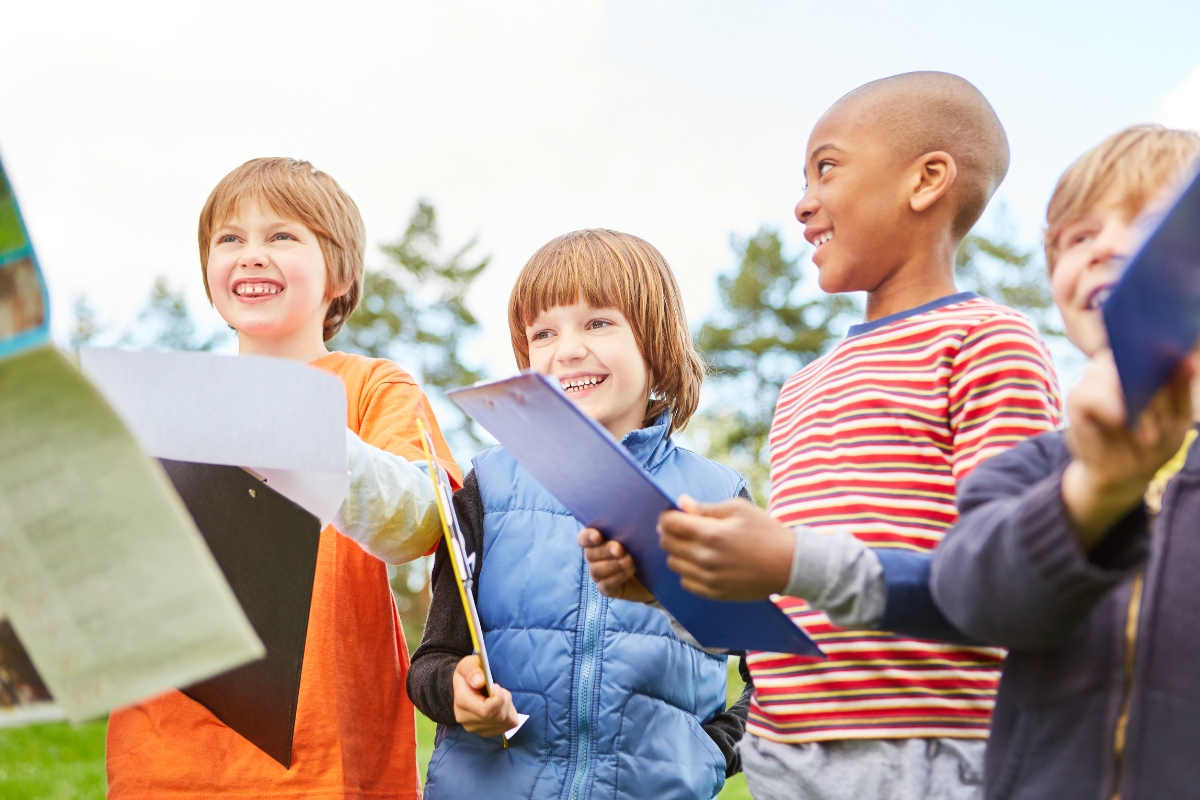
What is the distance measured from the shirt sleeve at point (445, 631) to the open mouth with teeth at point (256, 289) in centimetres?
63

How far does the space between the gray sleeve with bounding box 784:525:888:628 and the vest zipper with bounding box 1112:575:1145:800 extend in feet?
0.87

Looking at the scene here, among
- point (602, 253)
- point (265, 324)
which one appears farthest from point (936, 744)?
point (265, 324)

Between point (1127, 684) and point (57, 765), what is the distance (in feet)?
21.2

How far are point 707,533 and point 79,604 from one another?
26.5 inches

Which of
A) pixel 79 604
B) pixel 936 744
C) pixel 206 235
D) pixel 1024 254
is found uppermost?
pixel 206 235

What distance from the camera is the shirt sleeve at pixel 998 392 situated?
1428 millimetres

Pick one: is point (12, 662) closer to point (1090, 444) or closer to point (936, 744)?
point (1090, 444)

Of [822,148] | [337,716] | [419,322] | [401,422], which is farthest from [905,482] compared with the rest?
[419,322]

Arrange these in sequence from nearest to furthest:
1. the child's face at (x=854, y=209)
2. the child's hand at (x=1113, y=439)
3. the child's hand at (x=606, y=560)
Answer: the child's hand at (x=1113, y=439) → the child's hand at (x=606, y=560) → the child's face at (x=854, y=209)

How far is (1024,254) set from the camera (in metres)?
24.6

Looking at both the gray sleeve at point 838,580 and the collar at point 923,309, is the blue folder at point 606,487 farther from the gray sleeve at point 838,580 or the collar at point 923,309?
the collar at point 923,309

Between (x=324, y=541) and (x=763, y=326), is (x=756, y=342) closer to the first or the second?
(x=763, y=326)

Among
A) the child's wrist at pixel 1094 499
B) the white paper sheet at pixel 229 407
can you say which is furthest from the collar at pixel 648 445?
the child's wrist at pixel 1094 499

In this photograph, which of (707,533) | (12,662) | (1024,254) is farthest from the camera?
(1024,254)
